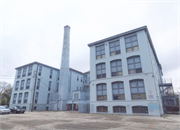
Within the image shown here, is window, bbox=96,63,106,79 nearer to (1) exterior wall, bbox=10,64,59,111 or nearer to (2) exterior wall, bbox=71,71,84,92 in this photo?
(2) exterior wall, bbox=71,71,84,92

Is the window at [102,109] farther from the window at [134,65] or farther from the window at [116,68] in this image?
the window at [134,65]

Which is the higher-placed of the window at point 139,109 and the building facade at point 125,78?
the building facade at point 125,78

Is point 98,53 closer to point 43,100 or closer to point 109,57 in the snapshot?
point 109,57

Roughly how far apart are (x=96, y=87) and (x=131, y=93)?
674 cm

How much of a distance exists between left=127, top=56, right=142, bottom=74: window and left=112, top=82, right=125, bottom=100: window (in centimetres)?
300

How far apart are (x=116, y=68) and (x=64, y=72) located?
19220mm

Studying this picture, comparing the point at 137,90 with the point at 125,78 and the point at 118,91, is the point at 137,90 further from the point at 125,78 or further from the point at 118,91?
the point at 118,91

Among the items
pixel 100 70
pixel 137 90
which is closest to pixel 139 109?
pixel 137 90

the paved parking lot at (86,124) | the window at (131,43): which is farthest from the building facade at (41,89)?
the paved parking lot at (86,124)

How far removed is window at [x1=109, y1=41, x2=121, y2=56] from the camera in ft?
75.5

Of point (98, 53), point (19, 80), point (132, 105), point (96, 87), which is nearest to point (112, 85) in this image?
point (96, 87)

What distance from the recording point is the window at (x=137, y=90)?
61.4ft

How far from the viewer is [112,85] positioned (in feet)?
71.2

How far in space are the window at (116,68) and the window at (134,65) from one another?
169 cm
